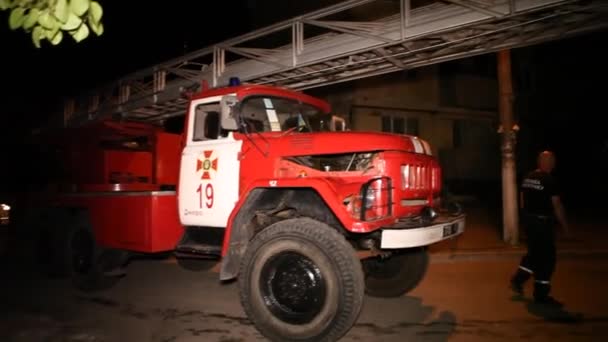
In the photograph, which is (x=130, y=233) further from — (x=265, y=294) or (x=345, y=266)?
(x=345, y=266)

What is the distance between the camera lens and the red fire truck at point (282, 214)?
4.29 meters

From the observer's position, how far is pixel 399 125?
1848cm

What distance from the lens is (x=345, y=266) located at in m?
4.14

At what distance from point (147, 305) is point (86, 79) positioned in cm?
1054

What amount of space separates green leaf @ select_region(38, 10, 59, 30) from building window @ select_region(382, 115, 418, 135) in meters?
15.9

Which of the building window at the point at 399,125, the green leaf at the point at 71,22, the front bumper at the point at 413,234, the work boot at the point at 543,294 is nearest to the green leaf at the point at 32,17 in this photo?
the green leaf at the point at 71,22

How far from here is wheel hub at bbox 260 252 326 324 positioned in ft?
14.5

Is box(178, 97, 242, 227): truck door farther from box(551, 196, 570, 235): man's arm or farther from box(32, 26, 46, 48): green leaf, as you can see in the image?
box(551, 196, 570, 235): man's arm

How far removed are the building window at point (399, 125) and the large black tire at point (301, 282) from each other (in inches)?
552

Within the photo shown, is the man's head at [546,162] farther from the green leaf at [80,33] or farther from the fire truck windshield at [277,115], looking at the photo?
the green leaf at [80,33]

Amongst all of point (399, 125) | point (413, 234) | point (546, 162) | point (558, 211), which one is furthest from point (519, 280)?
point (399, 125)

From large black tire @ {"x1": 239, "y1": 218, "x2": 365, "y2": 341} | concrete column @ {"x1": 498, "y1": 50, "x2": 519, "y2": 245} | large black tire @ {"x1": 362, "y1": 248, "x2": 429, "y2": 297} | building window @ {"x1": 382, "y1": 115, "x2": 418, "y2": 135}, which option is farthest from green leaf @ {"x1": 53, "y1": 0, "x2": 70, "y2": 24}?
building window @ {"x1": 382, "y1": 115, "x2": 418, "y2": 135}

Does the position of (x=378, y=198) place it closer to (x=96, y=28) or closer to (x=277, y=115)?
(x=277, y=115)

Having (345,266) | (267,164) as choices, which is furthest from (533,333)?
(267,164)
